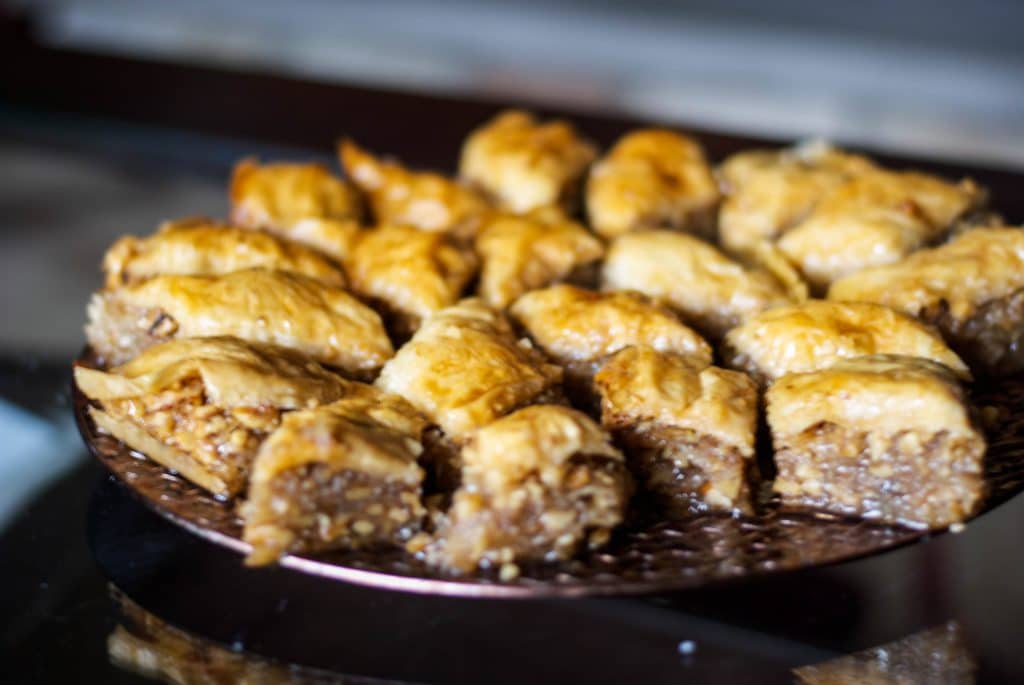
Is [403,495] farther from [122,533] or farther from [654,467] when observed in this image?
[122,533]

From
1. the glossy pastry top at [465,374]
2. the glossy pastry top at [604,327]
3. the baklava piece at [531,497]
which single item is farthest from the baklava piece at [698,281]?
the baklava piece at [531,497]

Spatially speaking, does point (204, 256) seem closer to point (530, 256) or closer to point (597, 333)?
point (530, 256)

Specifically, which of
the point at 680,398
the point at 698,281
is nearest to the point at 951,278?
the point at 698,281

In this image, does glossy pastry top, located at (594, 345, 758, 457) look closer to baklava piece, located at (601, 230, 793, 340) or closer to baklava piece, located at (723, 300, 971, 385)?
baklava piece, located at (723, 300, 971, 385)

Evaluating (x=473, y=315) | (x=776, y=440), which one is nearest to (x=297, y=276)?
(x=473, y=315)

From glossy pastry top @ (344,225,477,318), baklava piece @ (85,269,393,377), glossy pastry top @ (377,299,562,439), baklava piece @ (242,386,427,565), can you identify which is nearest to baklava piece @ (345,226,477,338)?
glossy pastry top @ (344,225,477,318)

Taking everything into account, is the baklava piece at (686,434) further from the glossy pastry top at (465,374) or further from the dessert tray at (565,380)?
the glossy pastry top at (465,374)
